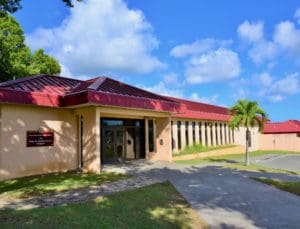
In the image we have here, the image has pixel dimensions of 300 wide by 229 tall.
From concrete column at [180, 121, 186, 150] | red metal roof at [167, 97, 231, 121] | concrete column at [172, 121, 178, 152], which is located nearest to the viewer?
concrete column at [172, 121, 178, 152]

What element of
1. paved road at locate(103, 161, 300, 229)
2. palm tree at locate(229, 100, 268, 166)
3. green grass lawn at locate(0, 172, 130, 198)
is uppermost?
palm tree at locate(229, 100, 268, 166)

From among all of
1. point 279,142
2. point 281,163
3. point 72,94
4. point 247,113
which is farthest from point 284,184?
point 279,142

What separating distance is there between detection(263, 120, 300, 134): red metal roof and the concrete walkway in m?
27.6

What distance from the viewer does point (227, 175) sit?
13.2m

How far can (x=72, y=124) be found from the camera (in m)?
14.6

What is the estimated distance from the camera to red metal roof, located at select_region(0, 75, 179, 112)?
12.3 m

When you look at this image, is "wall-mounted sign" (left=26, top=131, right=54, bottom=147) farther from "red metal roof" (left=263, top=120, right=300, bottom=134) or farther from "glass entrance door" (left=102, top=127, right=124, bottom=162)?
"red metal roof" (left=263, top=120, right=300, bottom=134)

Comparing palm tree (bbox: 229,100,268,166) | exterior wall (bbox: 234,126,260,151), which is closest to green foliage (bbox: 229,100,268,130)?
palm tree (bbox: 229,100,268,166)

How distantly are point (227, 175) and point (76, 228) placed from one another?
29.4ft

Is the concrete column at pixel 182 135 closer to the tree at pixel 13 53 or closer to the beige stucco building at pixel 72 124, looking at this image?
the beige stucco building at pixel 72 124

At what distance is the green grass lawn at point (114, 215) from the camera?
19.4 feet

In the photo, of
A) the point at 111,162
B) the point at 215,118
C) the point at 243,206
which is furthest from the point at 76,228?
the point at 215,118

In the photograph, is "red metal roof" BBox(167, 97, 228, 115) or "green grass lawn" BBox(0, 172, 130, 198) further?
"red metal roof" BBox(167, 97, 228, 115)

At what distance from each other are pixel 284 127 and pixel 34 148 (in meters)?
29.9
